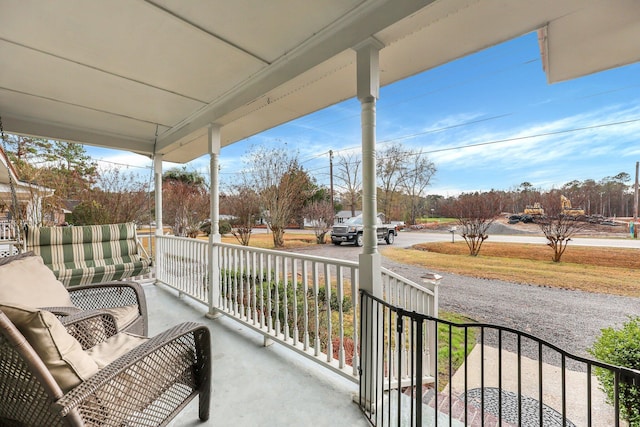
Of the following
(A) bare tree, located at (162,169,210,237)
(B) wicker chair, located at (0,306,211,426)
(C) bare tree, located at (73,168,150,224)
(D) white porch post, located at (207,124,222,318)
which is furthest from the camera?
(A) bare tree, located at (162,169,210,237)

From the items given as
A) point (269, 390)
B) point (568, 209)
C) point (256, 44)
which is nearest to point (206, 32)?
point (256, 44)

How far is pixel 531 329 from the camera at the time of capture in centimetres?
242

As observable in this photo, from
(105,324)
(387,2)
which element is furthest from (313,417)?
(387,2)

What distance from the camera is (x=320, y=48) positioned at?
2135 millimetres

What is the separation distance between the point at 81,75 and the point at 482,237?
4398 mm

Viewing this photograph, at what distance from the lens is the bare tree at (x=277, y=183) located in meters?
6.45

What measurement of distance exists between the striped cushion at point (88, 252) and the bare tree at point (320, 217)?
2.95 metres

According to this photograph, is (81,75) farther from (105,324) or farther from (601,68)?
(601,68)

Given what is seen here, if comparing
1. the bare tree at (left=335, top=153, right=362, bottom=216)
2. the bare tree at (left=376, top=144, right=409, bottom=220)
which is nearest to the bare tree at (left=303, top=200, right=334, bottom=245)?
the bare tree at (left=335, top=153, right=362, bottom=216)

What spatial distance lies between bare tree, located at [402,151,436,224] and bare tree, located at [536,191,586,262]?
1.24 meters

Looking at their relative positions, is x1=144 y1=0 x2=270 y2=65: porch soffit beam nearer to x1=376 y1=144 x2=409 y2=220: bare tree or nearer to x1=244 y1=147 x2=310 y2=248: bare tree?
x1=376 y1=144 x2=409 y2=220: bare tree

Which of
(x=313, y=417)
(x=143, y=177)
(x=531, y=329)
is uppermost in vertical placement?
(x=143, y=177)

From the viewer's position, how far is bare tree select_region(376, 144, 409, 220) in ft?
11.1

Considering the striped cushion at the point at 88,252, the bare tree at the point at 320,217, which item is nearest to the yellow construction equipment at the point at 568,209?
the bare tree at the point at 320,217
